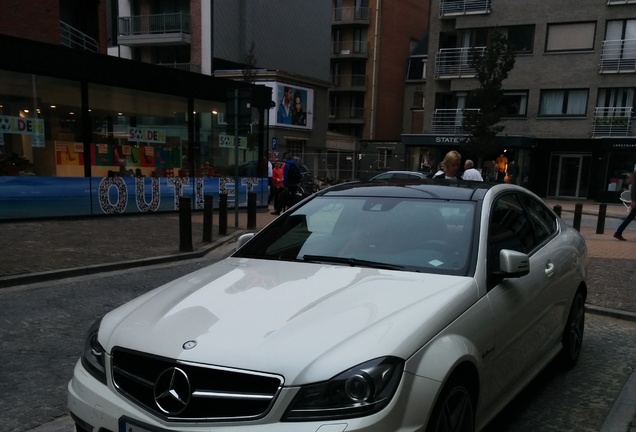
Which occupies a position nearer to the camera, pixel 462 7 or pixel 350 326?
pixel 350 326

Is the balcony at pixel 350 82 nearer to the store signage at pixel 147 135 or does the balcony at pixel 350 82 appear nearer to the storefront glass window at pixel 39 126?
the store signage at pixel 147 135

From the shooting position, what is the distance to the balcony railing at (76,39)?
1988cm

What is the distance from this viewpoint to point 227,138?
1759cm

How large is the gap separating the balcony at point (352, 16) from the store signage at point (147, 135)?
1555 inches

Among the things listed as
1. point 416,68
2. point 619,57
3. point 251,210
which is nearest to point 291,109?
point 619,57

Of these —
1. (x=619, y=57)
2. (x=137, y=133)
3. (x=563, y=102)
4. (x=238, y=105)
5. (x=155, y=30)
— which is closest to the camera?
(x=238, y=105)

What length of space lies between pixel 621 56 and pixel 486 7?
871cm

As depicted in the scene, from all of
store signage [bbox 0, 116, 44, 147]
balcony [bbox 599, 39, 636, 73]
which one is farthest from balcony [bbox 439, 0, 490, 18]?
store signage [bbox 0, 116, 44, 147]

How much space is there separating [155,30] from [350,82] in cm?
2116

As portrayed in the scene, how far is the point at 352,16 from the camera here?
51.1 metres

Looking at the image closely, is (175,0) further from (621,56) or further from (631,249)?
(631,249)

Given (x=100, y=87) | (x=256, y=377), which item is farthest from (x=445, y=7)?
(x=256, y=377)

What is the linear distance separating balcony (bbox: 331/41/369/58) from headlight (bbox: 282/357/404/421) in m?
51.7

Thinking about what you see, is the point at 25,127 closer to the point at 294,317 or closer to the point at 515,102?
the point at 294,317
